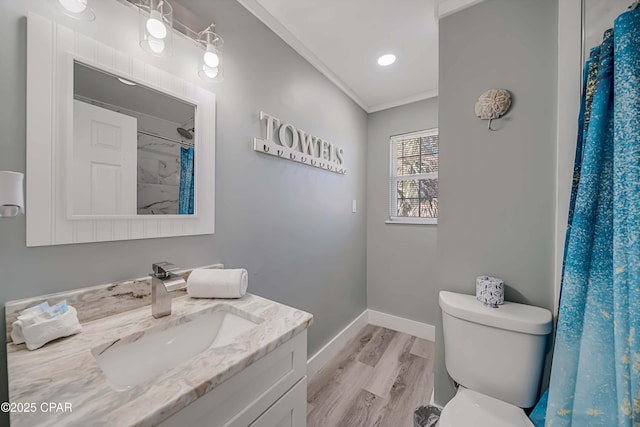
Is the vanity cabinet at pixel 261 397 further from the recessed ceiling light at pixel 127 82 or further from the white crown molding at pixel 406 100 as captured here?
the white crown molding at pixel 406 100

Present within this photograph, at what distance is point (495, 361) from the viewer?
106cm

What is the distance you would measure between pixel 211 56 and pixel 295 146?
693 mm

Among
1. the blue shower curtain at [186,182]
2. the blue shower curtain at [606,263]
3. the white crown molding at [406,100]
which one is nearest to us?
the blue shower curtain at [606,263]

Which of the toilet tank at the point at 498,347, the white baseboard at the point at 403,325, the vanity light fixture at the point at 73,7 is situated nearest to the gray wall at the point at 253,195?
the vanity light fixture at the point at 73,7

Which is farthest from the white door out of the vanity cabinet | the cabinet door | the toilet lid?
the toilet lid

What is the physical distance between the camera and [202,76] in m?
1.13

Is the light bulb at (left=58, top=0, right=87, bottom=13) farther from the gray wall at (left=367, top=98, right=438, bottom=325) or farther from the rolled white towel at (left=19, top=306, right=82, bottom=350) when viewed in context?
the gray wall at (left=367, top=98, right=438, bottom=325)

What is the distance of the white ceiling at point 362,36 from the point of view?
54.2 inches

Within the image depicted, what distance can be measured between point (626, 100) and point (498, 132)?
20.5 inches

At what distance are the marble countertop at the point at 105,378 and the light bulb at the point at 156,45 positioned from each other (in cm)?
103

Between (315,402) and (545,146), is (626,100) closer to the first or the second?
(545,146)

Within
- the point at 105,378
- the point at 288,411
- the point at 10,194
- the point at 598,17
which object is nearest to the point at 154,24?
the point at 10,194

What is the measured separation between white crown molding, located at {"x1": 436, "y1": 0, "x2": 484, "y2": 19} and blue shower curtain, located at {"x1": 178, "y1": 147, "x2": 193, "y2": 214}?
157 centimetres

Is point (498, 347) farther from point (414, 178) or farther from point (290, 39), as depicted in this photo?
point (290, 39)
